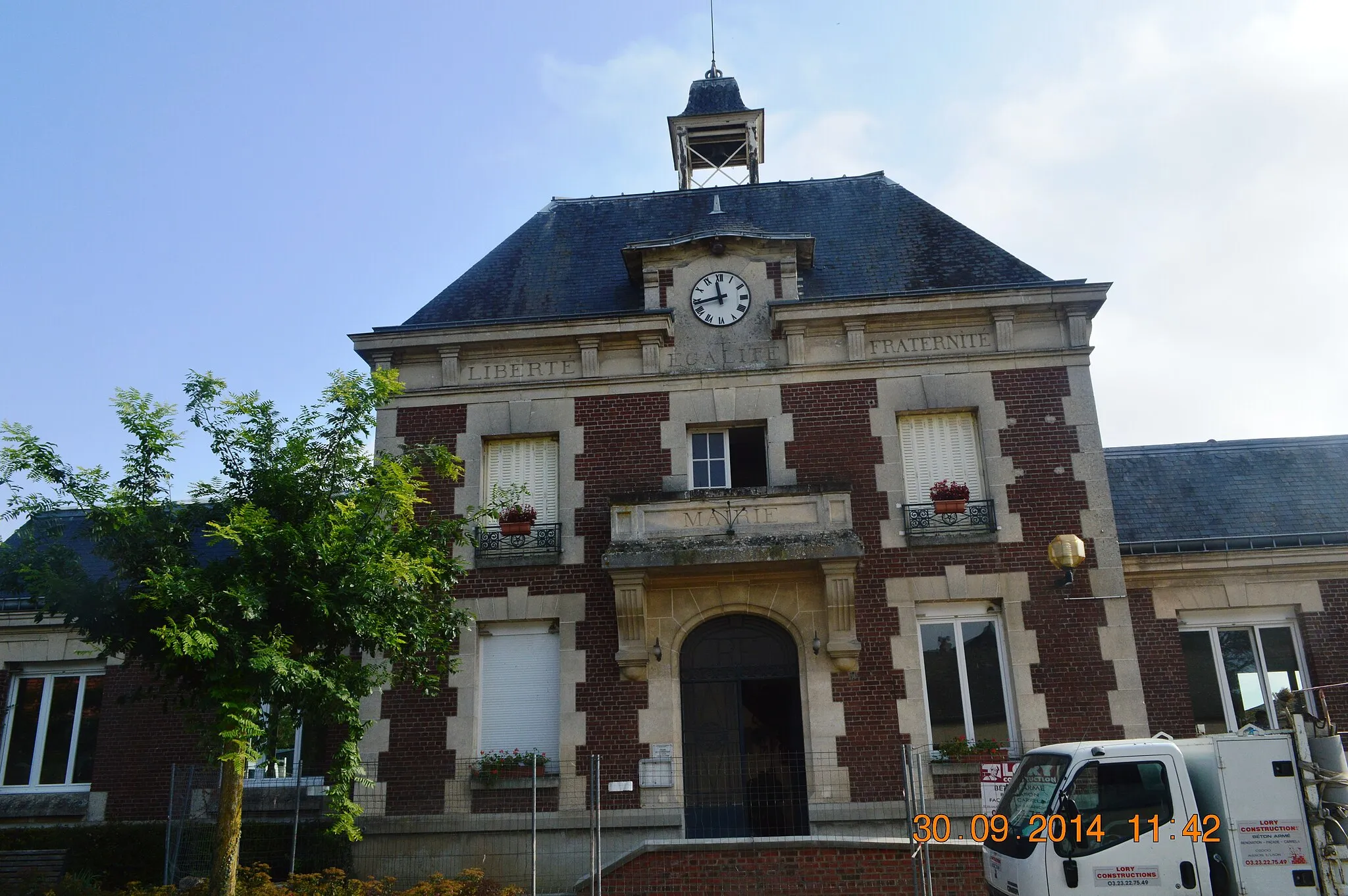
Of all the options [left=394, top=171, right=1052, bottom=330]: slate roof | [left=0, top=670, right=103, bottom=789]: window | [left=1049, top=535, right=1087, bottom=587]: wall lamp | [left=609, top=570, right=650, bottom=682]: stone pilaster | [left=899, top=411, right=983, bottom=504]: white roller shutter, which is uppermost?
[left=394, top=171, right=1052, bottom=330]: slate roof

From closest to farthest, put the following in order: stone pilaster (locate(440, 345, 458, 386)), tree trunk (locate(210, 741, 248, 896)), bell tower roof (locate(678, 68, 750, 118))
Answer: tree trunk (locate(210, 741, 248, 896)) < stone pilaster (locate(440, 345, 458, 386)) < bell tower roof (locate(678, 68, 750, 118))

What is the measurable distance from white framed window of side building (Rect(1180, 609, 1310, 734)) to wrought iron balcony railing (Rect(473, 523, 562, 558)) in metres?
9.47

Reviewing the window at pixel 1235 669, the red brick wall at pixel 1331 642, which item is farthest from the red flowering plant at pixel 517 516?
the red brick wall at pixel 1331 642

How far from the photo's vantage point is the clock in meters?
16.9

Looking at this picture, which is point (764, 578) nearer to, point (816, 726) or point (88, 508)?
point (816, 726)

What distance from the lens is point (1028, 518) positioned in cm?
1545

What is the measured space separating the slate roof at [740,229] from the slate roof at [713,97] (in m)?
3.25

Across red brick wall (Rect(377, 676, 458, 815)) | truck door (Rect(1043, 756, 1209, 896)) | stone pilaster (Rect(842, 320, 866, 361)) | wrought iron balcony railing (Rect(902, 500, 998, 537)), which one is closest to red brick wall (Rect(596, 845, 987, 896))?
truck door (Rect(1043, 756, 1209, 896))

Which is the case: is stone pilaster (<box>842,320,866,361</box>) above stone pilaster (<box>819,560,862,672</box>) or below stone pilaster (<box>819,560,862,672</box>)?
above

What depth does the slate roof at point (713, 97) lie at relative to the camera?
23000mm

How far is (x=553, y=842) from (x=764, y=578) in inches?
184

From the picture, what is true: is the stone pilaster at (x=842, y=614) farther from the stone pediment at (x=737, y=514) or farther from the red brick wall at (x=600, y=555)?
the red brick wall at (x=600, y=555)

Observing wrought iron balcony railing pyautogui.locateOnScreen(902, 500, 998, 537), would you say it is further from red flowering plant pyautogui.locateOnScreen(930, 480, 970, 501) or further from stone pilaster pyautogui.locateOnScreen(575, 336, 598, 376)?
stone pilaster pyautogui.locateOnScreen(575, 336, 598, 376)

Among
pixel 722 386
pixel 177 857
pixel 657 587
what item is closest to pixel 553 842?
pixel 657 587
